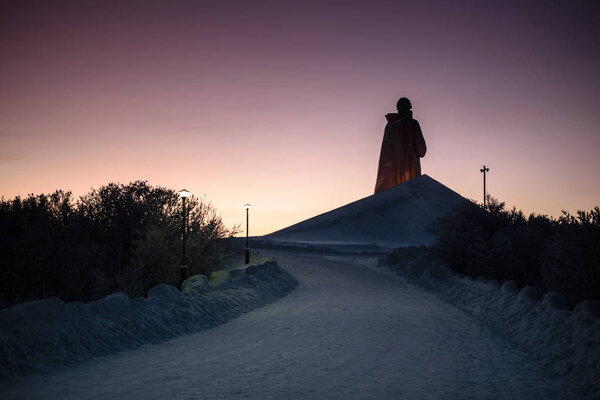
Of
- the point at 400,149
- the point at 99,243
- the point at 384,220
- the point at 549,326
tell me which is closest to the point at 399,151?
the point at 400,149

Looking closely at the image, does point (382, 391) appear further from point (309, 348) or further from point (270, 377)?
point (309, 348)

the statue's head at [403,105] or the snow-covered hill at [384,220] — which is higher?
the statue's head at [403,105]

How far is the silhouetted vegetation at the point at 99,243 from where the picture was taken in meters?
14.8

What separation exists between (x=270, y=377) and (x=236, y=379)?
516 mm

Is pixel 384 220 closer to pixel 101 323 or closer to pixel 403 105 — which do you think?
pixel 403 105

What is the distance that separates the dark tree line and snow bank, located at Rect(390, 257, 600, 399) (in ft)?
3.69

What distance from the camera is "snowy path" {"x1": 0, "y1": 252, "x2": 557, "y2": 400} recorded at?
6102 millimetres

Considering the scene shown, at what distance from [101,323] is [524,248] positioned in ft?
54.7

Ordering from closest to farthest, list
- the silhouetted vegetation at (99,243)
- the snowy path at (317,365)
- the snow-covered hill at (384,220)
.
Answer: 1. the snowy path at (317,365)
2. the silhouetted vegetation at (99,243)
3. the snow-covered hill at (384,220)

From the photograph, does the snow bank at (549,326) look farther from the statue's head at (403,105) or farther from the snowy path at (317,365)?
the statue's head at (403,105)

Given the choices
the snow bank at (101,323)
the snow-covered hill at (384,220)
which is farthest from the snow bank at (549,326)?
the snow-covered hill at (384,220)

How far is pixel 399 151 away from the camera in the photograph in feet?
307

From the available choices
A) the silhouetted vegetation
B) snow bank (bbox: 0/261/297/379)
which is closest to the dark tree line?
snow bank (bbox: 0/261/297/379)

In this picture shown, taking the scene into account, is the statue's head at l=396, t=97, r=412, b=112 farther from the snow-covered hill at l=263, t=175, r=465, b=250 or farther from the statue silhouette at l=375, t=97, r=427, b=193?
the snow-covered hill at l=263, t=175, r=465, b=250
